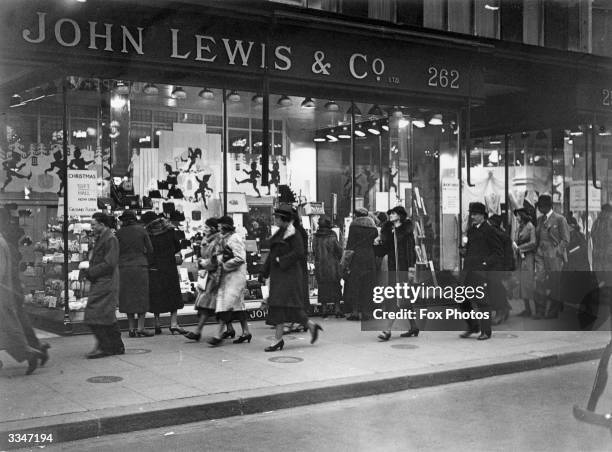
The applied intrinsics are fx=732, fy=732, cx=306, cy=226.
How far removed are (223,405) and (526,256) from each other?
820cm

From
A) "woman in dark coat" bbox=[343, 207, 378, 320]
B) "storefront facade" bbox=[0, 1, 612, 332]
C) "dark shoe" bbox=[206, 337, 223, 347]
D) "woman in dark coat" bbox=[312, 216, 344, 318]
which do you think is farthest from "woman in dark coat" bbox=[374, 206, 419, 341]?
"dark shoe" bbox=[206, 337, 223, 347]

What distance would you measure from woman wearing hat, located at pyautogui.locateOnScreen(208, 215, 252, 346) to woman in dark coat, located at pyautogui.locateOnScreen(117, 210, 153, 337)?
49.1 inches

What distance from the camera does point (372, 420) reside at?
695 cm

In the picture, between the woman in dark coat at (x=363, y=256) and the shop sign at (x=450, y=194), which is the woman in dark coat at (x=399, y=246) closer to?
the woman in dark coat at (x=363, y=256)

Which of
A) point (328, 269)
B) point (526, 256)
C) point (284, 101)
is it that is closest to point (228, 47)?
point (284, 101)

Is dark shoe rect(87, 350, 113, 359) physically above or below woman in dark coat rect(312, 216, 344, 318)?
below

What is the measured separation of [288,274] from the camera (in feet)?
33.0

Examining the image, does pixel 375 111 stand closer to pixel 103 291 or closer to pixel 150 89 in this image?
pixel 150 89

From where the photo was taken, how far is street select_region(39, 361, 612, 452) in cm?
605

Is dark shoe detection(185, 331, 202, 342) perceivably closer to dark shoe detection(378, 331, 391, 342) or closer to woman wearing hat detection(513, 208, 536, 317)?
dark shoe detection(378, 331, 391, 342)

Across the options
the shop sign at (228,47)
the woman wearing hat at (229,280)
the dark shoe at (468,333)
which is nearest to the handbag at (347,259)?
the dark shoe at (468,333)

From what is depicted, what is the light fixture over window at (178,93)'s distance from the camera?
42.7 ft

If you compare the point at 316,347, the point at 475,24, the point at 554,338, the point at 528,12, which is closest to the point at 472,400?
the point at 316,347

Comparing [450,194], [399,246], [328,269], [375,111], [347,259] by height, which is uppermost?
[375,111]
